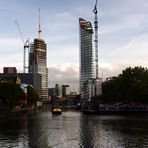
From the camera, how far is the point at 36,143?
202ft

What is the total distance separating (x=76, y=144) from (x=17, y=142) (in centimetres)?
905

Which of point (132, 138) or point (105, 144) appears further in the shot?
point (132, 138)

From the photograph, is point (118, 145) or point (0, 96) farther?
point (0, 96)

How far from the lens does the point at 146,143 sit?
60.9 meters

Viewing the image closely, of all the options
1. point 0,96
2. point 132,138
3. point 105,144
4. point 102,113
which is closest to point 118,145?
point 105,144

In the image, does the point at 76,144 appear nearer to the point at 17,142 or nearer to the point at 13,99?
the point at 17,142

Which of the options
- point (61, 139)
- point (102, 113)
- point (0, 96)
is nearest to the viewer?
point (61, 139)

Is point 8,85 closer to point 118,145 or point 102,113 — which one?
point 102,113

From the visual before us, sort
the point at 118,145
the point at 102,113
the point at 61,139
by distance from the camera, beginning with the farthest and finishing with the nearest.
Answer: the point at 102,113 < the point at 61,139 < the point at 118,145

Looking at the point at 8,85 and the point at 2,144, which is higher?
the point at 8,85

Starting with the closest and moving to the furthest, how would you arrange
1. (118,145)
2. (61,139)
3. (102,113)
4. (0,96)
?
(118,145), (61,139), (0,96), (102,113)

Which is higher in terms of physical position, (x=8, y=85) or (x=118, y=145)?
(x=8, y=85)

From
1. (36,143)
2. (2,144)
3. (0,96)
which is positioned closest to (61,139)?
(36,143)

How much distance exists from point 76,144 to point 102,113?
136 meters
